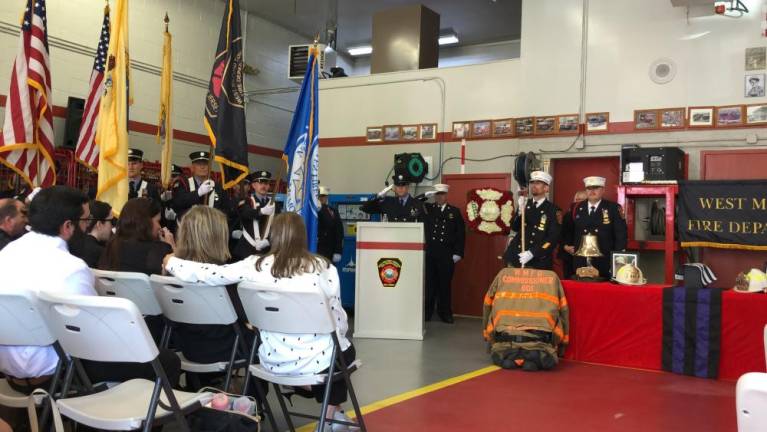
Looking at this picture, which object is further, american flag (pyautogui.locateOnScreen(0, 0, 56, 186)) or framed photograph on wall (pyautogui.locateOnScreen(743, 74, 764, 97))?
framed photograph on wall (pyautogui.locateOnScreen(743, 74, 764, 97))

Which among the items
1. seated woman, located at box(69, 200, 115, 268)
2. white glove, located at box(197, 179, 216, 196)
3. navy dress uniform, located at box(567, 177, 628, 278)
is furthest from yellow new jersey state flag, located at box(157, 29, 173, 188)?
navy dress uniform, located at box(567, 177, 628, 278)

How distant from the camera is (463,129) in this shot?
8.75 metres

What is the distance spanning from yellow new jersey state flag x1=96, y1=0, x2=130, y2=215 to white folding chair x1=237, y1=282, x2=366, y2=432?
234 cm

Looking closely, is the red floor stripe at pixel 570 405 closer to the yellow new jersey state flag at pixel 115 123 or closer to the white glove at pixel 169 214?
the yellow new jersey state flag at pixel 115 123

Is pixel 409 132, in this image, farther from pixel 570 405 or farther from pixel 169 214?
pixel 570 405

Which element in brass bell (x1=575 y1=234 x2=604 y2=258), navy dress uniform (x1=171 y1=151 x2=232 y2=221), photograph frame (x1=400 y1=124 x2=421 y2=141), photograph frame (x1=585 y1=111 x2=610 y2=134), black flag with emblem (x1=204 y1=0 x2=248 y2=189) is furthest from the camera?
photograph frame (x1=400 y1=124 x2=421 y2=141)

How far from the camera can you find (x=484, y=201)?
713 centimetres

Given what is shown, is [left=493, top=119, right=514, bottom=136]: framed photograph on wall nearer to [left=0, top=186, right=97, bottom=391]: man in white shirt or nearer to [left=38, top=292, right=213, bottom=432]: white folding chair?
[left=0, top=186, right=97, bottom=391]: man in white shirt

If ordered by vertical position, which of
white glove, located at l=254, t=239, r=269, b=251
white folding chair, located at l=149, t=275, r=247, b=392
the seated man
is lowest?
the seated man

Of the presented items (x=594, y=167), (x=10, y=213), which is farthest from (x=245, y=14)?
(x=10, y=213)

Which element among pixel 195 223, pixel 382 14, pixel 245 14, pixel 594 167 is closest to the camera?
pixel 195 223

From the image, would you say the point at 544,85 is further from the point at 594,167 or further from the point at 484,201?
the point at 484,201

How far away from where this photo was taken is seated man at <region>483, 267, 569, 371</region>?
5.25m

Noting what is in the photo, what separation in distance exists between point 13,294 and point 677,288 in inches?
184
